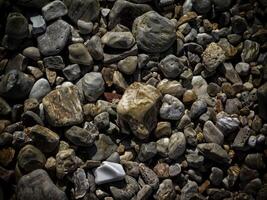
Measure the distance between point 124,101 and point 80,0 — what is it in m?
0.39

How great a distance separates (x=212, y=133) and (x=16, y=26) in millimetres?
754

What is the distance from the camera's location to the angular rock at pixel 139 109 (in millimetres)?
1315

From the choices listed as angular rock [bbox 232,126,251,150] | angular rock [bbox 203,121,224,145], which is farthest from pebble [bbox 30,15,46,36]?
angular rock [bbox 232,126,251,150]

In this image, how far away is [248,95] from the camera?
147cm

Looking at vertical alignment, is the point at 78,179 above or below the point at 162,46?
below

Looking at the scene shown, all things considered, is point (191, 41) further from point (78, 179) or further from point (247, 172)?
point (78, 179)

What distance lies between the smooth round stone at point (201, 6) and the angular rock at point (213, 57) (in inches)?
5.7

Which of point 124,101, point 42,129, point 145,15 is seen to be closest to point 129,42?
point 145,15

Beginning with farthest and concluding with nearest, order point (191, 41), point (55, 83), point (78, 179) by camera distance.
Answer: point (191, 41)
point (55, 83)
point (78, 179)

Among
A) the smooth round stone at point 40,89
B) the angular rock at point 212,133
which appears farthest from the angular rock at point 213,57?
the smooth round stone at point 40,89

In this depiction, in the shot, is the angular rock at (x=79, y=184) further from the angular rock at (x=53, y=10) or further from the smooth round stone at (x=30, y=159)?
the angular rock at (x=53, y=10)

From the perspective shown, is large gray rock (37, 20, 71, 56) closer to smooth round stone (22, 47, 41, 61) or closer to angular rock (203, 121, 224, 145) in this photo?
smooth round stone (22, 47, 41, 61)

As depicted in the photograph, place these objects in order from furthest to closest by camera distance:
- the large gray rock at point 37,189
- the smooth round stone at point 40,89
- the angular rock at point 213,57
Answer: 1. the angular rock at point 213,57
2. the smooth round stone at point 40,89
3. the large gray rock at point 37,189

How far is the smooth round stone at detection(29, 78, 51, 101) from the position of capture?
4.41 ft
